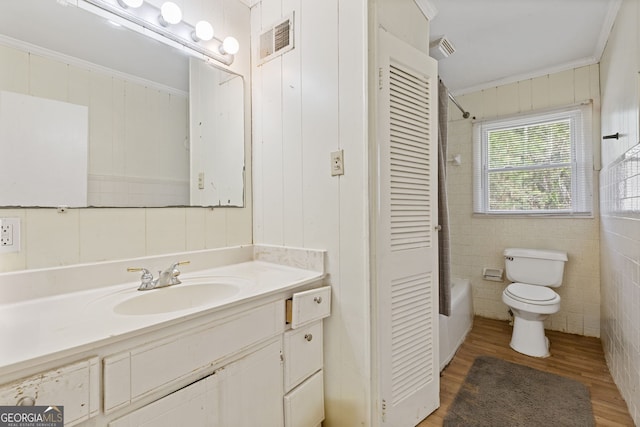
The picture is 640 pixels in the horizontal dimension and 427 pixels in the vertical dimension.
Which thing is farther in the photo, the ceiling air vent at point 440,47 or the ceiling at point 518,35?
the ceiling air vent at point 440,47

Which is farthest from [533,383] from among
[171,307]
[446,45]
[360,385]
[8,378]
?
[8,378]

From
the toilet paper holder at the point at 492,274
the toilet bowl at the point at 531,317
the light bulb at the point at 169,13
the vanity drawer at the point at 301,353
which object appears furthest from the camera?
the toilet paper holder at the point at 492,274

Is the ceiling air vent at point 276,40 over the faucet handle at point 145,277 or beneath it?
over

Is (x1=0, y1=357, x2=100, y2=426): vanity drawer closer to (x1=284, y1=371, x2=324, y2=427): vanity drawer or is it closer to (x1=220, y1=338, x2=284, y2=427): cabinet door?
(x1=220, y1=338, x2=284, y2=427): cabinet door

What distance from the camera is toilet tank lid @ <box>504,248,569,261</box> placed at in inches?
95.0

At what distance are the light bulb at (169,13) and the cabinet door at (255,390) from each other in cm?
151

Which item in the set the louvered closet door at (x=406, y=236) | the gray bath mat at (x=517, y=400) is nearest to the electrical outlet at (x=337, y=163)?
the louvered closet door at (x=406, y=236)

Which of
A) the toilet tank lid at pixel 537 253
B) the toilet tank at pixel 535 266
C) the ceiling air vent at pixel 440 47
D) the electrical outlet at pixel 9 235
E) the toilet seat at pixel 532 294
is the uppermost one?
the ceiling air vent at pixel 440 47

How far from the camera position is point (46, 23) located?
1.08 metres

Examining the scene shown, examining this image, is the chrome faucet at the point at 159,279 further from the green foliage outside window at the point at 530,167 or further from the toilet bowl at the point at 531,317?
the green foliage outside window at the point at 530,167

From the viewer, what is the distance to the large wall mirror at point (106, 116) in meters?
1.02

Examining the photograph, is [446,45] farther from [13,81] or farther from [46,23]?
[13,81]

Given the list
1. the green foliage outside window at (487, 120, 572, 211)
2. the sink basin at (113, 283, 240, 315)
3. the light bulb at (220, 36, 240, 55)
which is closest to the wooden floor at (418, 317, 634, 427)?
the green foliage outside window at (487, 120, 572, 211)

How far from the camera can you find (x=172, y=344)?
33.4 inches
